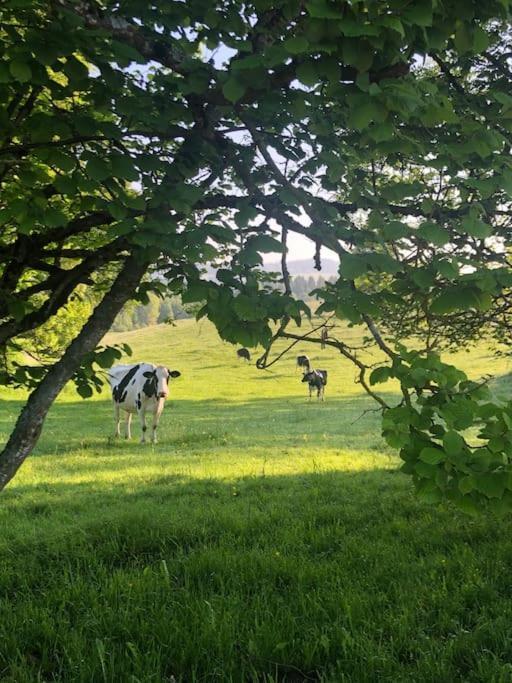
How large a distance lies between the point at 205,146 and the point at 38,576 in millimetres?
4703

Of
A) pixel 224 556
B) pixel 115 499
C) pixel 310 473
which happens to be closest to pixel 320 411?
pixel 310 473

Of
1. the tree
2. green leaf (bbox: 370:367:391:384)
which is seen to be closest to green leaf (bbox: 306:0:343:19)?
the tree

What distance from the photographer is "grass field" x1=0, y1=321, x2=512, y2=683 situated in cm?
373

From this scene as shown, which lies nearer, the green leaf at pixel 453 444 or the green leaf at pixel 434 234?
the green leaf at pixel 453 444

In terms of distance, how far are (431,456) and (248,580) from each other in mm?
3221

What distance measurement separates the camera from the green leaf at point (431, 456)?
2.57 metres

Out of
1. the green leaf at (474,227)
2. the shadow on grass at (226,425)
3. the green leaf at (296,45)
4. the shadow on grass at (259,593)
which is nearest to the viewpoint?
the green leaf at (296,45)

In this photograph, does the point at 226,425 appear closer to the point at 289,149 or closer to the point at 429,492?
the point at 289,149

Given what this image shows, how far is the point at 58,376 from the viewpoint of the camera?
3.94 m

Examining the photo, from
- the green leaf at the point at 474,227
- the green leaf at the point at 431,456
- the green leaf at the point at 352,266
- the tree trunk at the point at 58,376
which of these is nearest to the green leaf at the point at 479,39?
the green leaf at the point at 474,227

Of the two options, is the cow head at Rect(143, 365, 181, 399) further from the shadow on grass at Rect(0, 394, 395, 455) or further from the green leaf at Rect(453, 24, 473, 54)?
the green leaf at Rect(453, 24, 473, 54)

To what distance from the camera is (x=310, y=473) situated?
37.2 ft

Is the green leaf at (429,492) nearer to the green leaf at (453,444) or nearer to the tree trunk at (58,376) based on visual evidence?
the green leaf at (453,444)

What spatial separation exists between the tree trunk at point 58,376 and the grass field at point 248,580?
55.9 inches
